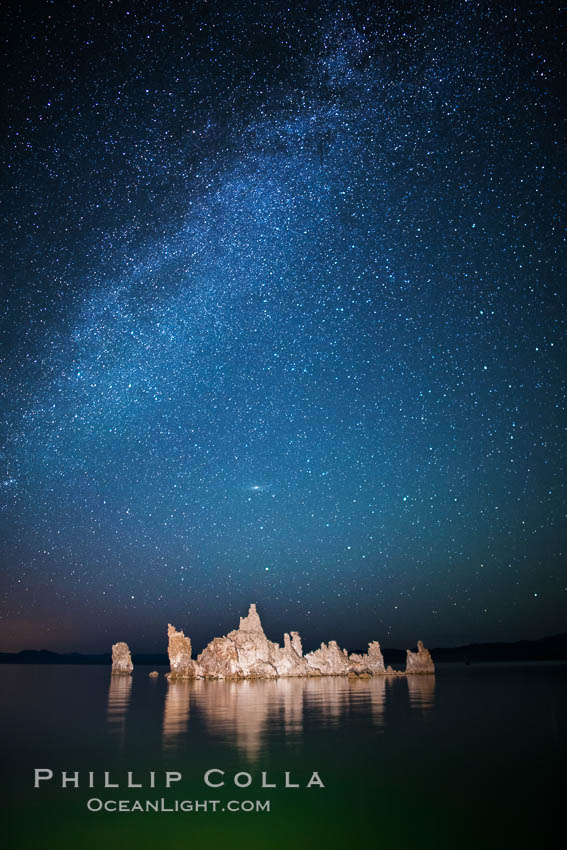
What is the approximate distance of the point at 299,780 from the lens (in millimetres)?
19344

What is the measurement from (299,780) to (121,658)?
131 m

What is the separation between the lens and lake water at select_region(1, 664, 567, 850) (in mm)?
14297

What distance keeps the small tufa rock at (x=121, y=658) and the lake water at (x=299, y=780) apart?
336 ft

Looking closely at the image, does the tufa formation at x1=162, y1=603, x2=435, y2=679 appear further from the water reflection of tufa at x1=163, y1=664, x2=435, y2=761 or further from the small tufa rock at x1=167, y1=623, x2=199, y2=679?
the water reflection of tufa at x1=163, y1=664, x2=435, y2=761

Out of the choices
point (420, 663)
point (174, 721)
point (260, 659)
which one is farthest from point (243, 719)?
point (420, 663)

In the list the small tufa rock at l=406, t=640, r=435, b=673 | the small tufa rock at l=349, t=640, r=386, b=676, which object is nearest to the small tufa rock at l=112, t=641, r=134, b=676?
the small tufa rock at l=349, t=640, r=386, b=676

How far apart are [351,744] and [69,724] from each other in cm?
2074

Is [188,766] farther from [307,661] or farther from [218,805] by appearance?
[307,661]

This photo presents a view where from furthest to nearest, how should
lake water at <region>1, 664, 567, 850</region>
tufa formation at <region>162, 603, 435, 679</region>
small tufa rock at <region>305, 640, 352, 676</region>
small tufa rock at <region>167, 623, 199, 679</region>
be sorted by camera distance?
1. small tufa rock at <region>305, 640, 352, 676</region>
2. small tufa rock at <region>167, 623, 199, 679</region>
3. tufa formation at <region>162, 603, 435, 679</region>
4. lake water at <region>1, 664, 567, 850</region>

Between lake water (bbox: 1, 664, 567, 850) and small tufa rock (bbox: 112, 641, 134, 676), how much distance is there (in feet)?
336

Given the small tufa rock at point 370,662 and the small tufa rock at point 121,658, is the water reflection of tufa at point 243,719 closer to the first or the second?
the small tufa rock at point 370,662

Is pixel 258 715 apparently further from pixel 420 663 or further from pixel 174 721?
pixel 420 663

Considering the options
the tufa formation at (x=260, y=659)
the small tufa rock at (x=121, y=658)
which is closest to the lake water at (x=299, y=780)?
the tufa formation at (x=260, y=659)

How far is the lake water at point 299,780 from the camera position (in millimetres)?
14297
